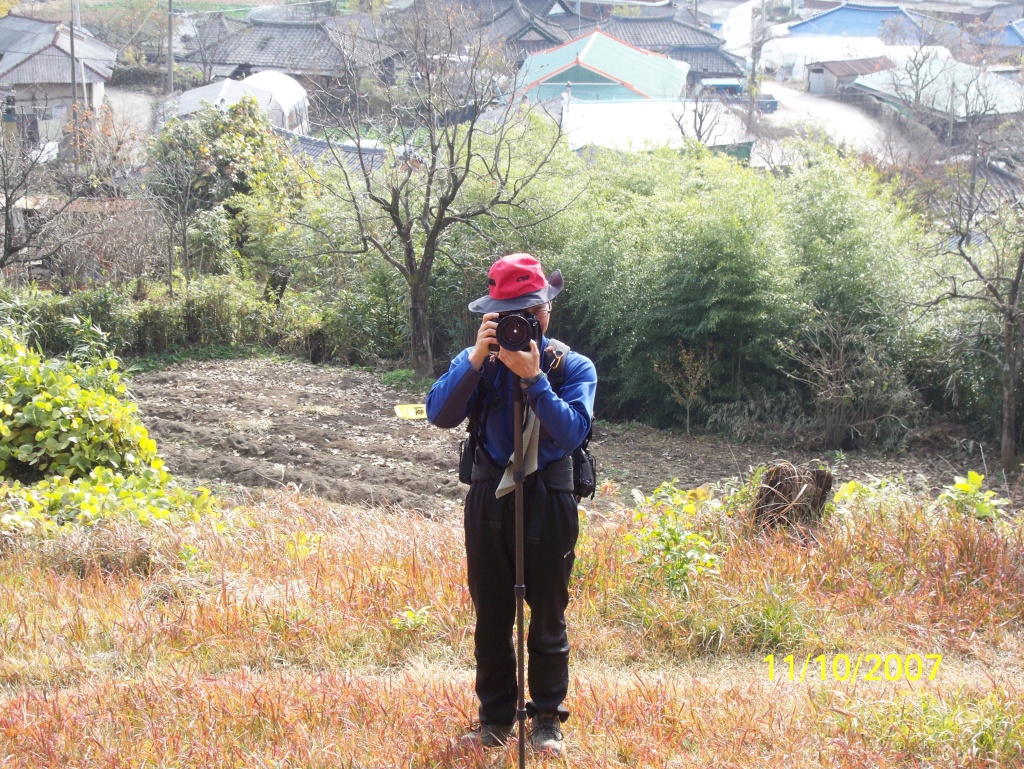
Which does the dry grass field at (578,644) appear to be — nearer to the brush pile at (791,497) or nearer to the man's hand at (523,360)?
the brush pile at (791,497)

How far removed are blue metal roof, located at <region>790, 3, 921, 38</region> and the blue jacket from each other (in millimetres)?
49638

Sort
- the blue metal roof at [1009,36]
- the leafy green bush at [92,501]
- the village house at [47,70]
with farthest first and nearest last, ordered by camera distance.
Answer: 1. the blue metal roof at [1009,36]
2. the village house at [47,70]
3. the leafy green bush at [92,501]

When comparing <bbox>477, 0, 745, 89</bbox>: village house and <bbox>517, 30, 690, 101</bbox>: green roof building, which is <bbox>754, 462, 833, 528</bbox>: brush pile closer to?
<bbox>517, 30, 690, 101</bbox>: green roof building

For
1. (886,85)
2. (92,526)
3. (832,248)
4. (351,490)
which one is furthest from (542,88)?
(92,526)

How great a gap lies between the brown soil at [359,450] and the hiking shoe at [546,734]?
14.1 ft

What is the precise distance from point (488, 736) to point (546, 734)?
18 centimetres

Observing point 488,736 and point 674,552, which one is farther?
point 674,552

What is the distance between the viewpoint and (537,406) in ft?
8.42

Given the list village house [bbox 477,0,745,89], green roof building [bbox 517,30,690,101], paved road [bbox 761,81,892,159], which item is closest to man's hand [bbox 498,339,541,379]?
paved road [bbox 761,81,892,159]

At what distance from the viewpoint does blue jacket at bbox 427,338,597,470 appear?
2570 mm

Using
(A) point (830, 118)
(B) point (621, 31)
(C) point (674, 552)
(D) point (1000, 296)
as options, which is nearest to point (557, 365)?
(C) point (674, 552)

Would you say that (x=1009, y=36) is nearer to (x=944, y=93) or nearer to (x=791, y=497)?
(x=944, y=93)

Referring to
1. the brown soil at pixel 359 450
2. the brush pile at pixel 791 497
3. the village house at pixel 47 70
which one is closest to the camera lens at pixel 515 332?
the brush pile at pixel 791 497
